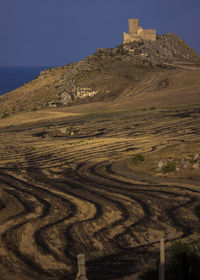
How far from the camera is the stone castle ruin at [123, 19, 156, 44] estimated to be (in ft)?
232

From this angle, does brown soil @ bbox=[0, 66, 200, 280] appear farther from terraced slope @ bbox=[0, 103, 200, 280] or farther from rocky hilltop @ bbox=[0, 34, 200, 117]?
rocky hilltop @ bbox=[0, 34, 200, 117]

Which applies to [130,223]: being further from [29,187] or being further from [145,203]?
[29,187]

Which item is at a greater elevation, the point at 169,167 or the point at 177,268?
the point at 169,167

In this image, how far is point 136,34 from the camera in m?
71.8

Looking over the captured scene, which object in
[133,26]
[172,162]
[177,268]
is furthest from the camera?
[133,26]

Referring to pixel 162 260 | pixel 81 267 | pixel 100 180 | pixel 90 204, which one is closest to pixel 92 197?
pixel 90 204

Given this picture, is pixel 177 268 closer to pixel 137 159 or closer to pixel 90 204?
pixel 90 204

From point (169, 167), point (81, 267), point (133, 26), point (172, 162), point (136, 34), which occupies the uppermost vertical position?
point (133, 26)

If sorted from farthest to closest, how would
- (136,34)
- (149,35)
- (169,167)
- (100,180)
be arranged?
(136,34) → (149,35) → (169,167) → (100,180)

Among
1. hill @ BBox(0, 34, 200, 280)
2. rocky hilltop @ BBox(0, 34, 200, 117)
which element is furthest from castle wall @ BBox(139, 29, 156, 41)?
hill @ BBox(0, 34, 200, 280)

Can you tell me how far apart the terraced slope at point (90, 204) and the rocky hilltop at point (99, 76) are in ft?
65.3

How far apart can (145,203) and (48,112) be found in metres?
30.2

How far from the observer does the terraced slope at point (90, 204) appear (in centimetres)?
1094

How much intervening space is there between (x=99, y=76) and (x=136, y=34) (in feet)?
68.3
